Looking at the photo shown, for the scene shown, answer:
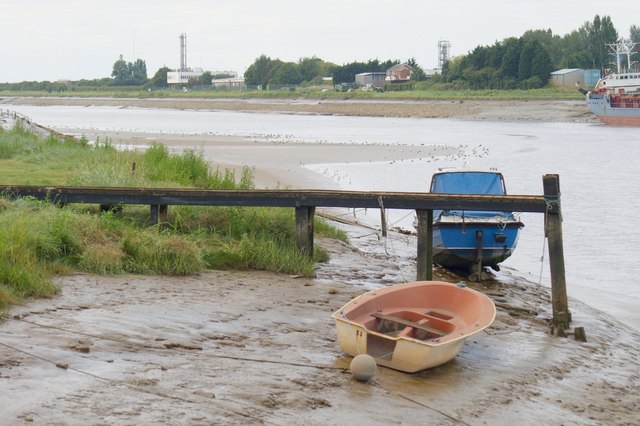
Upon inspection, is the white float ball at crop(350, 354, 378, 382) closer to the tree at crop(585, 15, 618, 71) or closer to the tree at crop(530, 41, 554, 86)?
the tree at crop(530, 41, 554, 86)

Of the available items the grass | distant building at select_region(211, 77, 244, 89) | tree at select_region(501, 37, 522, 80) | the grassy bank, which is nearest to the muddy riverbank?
the grass

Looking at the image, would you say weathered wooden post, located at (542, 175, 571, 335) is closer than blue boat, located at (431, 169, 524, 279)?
Yes

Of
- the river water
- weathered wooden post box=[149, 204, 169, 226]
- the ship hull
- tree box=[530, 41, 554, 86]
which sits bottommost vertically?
the river water

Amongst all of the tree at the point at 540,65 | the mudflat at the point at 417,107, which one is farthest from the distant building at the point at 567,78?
the mudflat at the point at 417,107

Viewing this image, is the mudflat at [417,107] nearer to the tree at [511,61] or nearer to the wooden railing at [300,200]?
the tree at [511,61]

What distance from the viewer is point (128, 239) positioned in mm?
11656

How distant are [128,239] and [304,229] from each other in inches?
104

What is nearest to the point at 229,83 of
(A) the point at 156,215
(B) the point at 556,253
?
(A) the point at 156,215

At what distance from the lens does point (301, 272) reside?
12.4 meters

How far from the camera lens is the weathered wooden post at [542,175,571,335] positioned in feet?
36.7

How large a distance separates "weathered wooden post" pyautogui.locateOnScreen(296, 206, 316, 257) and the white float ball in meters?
5.21

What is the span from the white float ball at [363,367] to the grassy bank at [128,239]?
3.47 m

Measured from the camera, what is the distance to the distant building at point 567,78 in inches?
4040

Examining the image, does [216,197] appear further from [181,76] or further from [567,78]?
[181,76]
